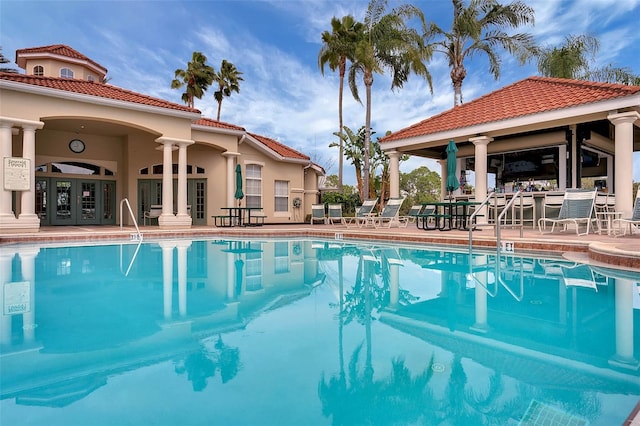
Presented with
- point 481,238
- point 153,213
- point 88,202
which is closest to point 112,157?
point 88,202

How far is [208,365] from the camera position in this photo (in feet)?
8.99

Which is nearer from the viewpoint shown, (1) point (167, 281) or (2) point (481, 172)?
(1) point (167, 281)

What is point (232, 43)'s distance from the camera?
27391 mm

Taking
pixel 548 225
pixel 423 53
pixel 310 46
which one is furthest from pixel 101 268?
pixel 310 46

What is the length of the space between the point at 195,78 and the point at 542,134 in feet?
76.6

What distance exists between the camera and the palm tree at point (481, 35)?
55.8ft

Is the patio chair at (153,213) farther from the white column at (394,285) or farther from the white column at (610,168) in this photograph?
the white column at (610,168)

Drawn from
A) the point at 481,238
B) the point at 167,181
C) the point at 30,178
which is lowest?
the point at 481,238

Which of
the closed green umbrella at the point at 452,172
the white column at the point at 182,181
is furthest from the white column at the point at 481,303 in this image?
the white column at the point at 182,181

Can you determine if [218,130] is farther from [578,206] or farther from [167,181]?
[578,206]

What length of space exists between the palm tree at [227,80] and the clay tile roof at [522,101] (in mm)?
18458

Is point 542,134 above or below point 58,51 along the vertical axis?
below

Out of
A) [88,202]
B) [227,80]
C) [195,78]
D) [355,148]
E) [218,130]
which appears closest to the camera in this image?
[218,130]

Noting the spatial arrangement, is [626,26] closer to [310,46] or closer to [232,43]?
[310,46]
